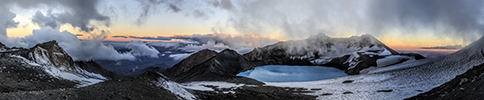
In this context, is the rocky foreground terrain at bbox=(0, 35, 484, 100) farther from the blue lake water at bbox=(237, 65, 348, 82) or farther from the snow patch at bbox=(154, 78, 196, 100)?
the blue lake water at bbox=(237, 65, 348, 82)

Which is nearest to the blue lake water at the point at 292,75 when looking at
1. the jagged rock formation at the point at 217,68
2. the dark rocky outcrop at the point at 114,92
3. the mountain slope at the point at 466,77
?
the jagged rock formation at the point at 217,68

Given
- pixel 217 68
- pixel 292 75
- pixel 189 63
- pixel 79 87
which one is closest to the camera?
pixel 79 87

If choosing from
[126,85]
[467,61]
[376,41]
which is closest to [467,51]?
[467,61]

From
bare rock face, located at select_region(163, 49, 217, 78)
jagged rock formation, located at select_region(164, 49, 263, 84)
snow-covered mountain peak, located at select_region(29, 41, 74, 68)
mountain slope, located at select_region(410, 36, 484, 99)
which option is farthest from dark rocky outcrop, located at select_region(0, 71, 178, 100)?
bare rock face, located at select_region(163, 49, 217, 78)

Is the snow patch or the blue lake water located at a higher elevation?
the snow patch

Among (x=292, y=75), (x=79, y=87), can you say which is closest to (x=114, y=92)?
(x=79, y=87)

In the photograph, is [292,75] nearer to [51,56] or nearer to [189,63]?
[189,63]

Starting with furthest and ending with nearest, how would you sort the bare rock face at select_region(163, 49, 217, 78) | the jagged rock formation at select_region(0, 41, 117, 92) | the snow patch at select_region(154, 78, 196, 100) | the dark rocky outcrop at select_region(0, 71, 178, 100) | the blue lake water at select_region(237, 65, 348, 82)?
the bare rock face at select_region(163, 49, 217, 78) < the blue lake water at select_region(237, 65, 348, 82) < the jagged rock formation at select_region(0, 41, 117, 92) < the snow patch at select_region(154, 78, 196, 100) < the dark rocky outcrop at select_region(0, 71, 178, 100)

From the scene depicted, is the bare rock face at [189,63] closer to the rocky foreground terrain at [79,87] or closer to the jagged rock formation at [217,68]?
the jagged rock formation at [217,68]

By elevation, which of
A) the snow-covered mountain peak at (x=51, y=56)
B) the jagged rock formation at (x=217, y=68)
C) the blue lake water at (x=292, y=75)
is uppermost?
the snow-covered mountain peak at (x=51, y=56)

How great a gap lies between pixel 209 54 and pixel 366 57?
351 ft

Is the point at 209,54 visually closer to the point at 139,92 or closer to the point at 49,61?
the point at 49,61

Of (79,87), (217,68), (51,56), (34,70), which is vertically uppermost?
(51,56)

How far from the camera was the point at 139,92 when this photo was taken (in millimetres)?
26016
